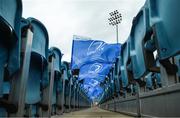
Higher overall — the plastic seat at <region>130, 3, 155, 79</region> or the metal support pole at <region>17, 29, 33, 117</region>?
the plastic seat at <region>130, 3, 155, 79</region>

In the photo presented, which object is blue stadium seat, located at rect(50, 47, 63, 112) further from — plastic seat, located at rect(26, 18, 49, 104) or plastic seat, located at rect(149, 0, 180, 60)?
plastic seat, located at rect(149, 0, 180, 60)

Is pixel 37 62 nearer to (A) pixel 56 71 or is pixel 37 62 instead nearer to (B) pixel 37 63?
(B) pixel 37 63

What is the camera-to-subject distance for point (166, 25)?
5.37ft

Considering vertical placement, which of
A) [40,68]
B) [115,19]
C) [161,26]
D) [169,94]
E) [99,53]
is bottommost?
[169,94]

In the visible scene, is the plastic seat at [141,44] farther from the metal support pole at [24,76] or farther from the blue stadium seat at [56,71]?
the blue stadium seat at [56,71]

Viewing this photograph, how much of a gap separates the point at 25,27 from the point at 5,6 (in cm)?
61

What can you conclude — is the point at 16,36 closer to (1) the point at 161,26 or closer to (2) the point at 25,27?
(2) the point at 25,27

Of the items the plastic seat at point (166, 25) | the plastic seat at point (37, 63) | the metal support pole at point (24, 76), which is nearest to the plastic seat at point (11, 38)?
the metal support pole at point (24, 76)

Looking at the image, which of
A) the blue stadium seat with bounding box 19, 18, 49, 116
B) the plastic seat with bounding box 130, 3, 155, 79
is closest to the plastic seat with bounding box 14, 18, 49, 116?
the blue stadium seat with bounding box 19, 18, 49, 116

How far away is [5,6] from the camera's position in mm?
1424

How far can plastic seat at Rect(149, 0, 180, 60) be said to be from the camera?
4.85ft

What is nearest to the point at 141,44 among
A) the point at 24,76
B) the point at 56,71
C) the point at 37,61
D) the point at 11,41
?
the point at 37,61

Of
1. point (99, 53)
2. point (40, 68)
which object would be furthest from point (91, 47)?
point (40, 68)

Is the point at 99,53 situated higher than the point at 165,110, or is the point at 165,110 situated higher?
the point at 99,53
